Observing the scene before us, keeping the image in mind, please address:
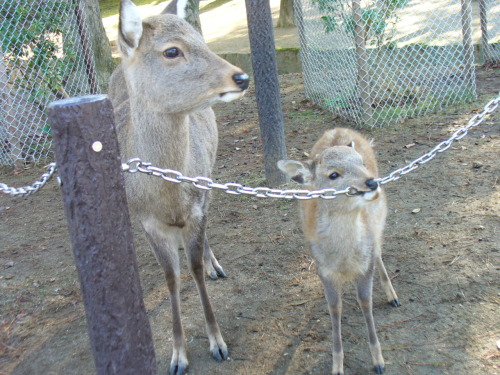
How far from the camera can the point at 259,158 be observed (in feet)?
23.4

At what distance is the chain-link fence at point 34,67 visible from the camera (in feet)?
25.8

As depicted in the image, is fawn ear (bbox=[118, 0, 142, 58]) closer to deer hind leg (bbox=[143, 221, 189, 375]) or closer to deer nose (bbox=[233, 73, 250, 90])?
deer nose (bbox=[233, 73, 250, 90])

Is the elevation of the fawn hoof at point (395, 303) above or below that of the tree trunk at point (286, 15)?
below

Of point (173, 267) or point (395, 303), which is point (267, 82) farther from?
point (395, 303)

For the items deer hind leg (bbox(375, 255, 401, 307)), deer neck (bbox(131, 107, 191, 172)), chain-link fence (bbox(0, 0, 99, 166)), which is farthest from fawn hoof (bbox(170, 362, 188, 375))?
chain-link fence (bbox(0, 0, 99, 166))

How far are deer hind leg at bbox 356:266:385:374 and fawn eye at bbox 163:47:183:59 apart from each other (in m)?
1.77

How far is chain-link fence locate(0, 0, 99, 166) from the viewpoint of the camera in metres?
7.85

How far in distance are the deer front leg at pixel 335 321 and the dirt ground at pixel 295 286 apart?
0.34 feet

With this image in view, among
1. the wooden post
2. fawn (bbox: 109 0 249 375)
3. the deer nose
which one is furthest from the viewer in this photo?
the wooden post

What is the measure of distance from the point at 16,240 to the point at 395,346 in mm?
4065

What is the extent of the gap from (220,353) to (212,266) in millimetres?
1129

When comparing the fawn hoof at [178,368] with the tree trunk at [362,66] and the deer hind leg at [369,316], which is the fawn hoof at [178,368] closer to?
the deer hind leg at [369,316]

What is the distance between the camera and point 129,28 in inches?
129

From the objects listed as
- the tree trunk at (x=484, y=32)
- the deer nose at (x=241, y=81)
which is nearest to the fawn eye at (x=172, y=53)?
the deer nose at (x=241, y=81)
